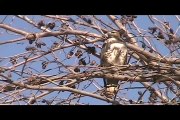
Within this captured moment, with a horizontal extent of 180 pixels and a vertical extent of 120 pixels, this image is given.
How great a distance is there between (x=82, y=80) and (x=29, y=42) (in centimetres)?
54

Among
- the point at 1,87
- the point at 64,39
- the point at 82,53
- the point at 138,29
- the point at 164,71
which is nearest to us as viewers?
the point at 1,87

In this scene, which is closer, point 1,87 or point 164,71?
point 1,87

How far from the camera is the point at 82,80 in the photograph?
2520mm

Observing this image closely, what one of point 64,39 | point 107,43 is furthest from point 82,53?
point 107,43

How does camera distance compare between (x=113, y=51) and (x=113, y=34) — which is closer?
(x=113, y=34)
